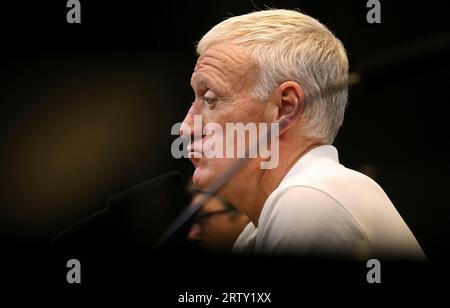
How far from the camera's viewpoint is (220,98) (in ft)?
5.55

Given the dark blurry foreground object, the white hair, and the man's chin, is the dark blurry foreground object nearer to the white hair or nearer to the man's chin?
the man's chin

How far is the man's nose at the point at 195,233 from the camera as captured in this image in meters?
1.73

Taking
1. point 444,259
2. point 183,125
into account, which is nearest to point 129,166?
point 183,125

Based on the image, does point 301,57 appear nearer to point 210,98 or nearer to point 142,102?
point 210,98

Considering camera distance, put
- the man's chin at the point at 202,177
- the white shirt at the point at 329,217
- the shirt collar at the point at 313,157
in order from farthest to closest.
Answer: the man's chin at the point at 202,177
the shirt collar at the point at 313,157
the white shirt at the point at 329,217

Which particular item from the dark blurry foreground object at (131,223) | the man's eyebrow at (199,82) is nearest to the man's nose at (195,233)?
the dark blurry foreground object at (131,223)

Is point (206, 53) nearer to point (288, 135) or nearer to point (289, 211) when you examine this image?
point (288, 135)

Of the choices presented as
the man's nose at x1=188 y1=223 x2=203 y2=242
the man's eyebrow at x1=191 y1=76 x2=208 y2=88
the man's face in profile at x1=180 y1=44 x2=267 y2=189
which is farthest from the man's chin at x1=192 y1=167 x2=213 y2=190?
the man's eyebrow at x1=191 y1=76 x2=208 y2=88

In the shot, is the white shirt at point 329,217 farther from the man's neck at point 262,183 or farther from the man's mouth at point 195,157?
the man's mouth at point 195,157

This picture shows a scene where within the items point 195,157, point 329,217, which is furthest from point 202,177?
point 329,217

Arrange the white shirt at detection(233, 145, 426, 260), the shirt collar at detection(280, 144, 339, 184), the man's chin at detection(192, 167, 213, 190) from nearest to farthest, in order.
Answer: the white shirt at detection(233, 145, 426, 260), the shirt collar at detection(280, 144, 339, 184), the man's chin at detection(192, 167, 213, 190)

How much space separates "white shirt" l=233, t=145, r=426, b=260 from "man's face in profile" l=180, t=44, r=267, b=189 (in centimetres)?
19

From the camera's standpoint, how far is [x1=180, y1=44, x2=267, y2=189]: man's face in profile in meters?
1.67

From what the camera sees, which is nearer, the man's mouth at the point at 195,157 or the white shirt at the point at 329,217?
the white shirt at the point at 329,217
